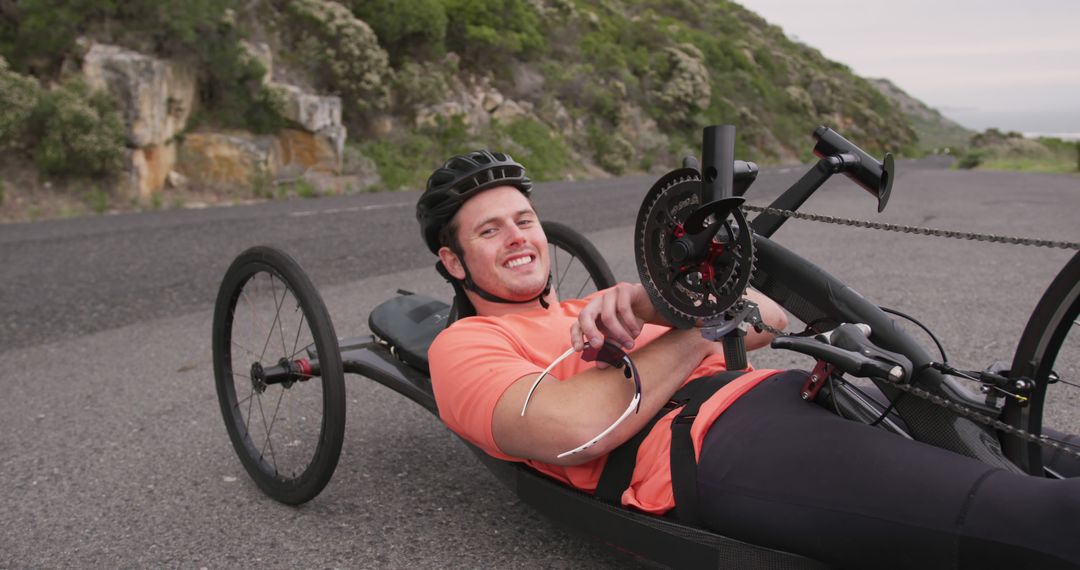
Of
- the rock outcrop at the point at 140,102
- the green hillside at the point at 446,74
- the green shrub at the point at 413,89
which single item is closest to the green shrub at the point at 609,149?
the green hillside at the point at 446,74

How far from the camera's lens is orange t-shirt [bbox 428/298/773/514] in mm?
2051

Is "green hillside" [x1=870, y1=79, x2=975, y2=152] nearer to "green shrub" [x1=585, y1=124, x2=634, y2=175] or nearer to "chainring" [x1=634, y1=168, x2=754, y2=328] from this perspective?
"green shrub" [x1=585, y1=124, x2=634, y2=175]

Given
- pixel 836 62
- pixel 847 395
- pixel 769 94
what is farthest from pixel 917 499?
pixel 836 62

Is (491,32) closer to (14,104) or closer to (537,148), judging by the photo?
(537,148)

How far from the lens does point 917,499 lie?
1620mm

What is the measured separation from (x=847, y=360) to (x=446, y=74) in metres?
20.1

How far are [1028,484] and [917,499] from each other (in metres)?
0.18

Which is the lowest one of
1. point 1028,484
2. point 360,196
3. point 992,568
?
point 360,196

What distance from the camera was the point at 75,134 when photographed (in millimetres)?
11914

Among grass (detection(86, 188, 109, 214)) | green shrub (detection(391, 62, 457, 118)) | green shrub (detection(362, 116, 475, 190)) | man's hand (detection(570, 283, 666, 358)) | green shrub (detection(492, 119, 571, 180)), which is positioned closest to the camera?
man's hand (detection(570, 283, 666, 358))

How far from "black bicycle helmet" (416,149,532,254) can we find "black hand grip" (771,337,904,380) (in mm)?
1089

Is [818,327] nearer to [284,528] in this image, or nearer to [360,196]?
[284,528]

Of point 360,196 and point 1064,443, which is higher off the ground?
point 1064,443

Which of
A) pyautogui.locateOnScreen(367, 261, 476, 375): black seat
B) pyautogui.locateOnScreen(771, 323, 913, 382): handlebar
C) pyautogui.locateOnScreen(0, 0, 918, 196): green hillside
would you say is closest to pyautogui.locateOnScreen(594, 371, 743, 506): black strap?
pyautogui.locateOnScreen(771, 323, 913, 382): handlebar
